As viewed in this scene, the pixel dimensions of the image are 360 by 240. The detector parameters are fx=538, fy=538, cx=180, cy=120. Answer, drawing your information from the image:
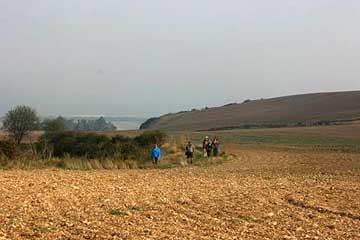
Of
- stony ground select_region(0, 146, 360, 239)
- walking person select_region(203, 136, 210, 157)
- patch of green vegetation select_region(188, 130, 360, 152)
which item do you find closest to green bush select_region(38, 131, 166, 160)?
walking person select_region(203, 136, 210, 157)

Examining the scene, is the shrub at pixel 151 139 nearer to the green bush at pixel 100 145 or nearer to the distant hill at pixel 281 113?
the green bush at pixel 100 145

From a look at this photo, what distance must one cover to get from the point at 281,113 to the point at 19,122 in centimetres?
5147

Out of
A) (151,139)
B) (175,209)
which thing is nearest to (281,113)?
(151,139)

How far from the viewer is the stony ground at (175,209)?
30.2 feet

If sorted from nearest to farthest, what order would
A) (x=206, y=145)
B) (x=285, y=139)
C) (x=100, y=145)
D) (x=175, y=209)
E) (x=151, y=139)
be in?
(x=175, y=209) → (x=206, y=145) → (x=100, y=145) → (x=151, y=139) → (x=285, y=139)

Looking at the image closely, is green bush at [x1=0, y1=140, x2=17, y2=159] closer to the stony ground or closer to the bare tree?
the stony ground

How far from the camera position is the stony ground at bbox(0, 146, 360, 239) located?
921 centimetres

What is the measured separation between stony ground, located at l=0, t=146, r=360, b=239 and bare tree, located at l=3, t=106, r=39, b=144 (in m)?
46.6

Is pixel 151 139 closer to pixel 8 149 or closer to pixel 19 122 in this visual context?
pixel 8 149

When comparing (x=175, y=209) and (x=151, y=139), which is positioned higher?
(x=151, y=139)

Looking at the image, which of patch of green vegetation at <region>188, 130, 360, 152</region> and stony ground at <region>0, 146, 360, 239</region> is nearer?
stony ground at <region>0, 146, 360, 239</region>

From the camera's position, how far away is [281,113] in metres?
98.6

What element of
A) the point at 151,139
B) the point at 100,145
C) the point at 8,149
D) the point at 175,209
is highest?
the point at 8,149

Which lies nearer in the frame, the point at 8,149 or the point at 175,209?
the point at 175,209
